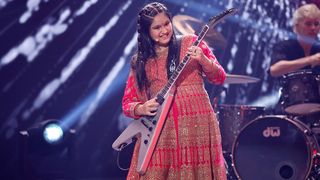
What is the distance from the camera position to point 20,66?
189 inches

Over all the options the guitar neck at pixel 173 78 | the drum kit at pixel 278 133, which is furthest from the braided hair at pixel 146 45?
the drum kit at pixel 278 133

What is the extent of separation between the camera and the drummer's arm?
3838 mm

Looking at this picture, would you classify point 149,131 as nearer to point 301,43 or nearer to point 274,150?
point 274,150

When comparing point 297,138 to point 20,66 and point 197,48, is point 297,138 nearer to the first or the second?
point 197,48

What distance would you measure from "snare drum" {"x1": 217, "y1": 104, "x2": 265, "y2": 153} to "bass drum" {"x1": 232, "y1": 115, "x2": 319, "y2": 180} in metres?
0.25

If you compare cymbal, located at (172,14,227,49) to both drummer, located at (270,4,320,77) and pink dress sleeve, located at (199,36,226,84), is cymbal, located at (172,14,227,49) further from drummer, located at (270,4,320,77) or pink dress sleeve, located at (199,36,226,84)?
pink dress sleeve, located at (199,36,226,84)

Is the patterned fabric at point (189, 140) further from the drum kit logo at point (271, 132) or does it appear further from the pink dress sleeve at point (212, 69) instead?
the drum kit logo at point (271, 132)

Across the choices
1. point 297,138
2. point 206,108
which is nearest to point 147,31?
point 206,108

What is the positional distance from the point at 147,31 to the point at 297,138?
201 cm

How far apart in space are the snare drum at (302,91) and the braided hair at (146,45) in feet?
5.56

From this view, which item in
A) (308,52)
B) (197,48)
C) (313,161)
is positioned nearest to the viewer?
(197,48)

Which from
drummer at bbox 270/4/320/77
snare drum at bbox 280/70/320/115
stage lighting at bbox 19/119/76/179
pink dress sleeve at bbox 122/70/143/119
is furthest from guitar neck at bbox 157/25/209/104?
stage lighting at bbox 19/119/76/179

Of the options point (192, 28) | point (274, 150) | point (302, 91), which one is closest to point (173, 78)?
point (302, 91)

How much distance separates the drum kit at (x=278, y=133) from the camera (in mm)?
3799
